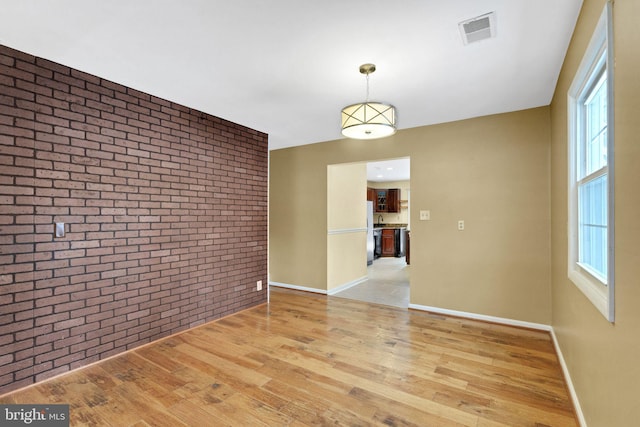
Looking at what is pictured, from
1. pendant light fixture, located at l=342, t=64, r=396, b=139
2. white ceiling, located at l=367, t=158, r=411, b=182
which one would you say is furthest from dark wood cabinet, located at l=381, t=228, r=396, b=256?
pendant light fixture, located at l=342, t=64, r=396, b=139

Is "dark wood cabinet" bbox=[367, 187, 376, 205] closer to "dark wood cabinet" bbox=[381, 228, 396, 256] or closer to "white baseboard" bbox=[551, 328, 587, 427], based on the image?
"dark wood cabinet" bbox=[381, 228, 396, 256]

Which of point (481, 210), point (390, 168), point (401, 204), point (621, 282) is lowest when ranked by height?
point (621, 282)

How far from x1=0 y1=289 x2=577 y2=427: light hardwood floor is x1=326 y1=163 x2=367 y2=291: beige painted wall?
1761 mm

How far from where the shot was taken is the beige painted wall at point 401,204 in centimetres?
1010

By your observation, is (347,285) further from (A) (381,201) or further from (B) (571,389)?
(A) (381,201)

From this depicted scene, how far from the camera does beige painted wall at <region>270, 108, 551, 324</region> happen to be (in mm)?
3324

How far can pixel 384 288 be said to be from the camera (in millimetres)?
5195

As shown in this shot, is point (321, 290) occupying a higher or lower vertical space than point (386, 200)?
lower

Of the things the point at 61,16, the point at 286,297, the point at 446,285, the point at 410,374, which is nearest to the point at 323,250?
the point at 286,297

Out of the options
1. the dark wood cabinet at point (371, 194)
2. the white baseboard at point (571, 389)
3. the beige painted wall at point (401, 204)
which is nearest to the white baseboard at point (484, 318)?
the white baseboard at point (571, 389)

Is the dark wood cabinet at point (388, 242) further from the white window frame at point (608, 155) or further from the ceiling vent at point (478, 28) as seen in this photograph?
the ceiling vent at point (478, 28)

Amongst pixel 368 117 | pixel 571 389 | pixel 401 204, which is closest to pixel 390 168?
pixel 401 204

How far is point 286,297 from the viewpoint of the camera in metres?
4.71

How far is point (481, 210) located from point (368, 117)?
2.10m
